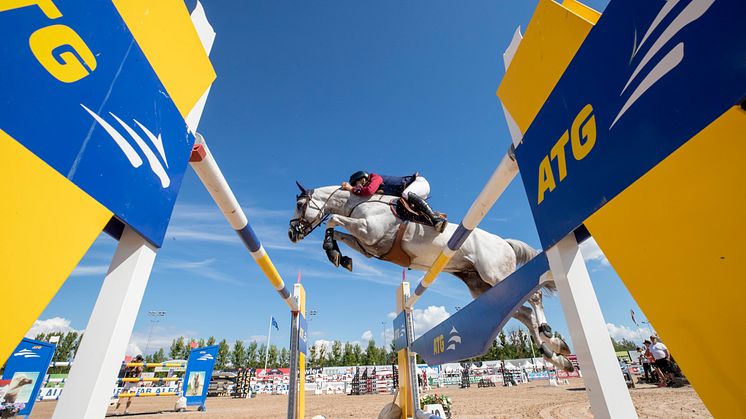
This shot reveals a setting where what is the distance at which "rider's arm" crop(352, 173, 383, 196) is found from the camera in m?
2.39

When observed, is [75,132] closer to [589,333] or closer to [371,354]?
[589,333]

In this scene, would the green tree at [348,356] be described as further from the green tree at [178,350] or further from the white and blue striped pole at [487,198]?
the white and blue striped pole at [487,198]

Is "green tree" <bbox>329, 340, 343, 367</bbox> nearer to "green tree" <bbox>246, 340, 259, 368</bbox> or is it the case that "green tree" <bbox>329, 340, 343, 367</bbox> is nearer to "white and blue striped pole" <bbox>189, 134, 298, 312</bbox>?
"green tree" <bbox>246, 340, 259, 368</bbox>

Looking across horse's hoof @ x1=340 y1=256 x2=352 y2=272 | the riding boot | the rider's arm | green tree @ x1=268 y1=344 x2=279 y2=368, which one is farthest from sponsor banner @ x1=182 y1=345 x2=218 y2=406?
green tree @ x1=268 y1=344 x2=279 y2=368

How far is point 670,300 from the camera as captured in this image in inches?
16.2

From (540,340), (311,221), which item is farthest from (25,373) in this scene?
(540,340)

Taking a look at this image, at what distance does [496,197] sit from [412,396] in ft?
6.15

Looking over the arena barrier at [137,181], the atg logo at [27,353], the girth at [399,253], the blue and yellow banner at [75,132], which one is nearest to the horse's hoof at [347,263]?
the girth at [399,253]

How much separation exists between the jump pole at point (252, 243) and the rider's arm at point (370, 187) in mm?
824

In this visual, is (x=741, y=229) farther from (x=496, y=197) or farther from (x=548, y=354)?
(x=548, y=354)

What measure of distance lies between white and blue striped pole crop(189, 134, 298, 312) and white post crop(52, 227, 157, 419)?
0.33 metres

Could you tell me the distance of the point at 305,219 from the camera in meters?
2.54

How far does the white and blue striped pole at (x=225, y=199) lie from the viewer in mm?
887

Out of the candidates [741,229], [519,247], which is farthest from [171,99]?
[519,247]
